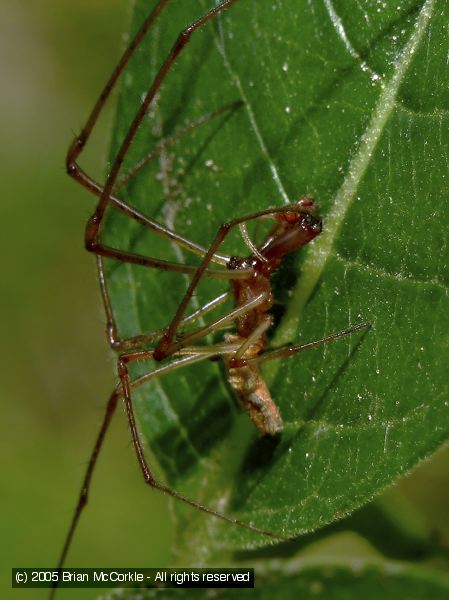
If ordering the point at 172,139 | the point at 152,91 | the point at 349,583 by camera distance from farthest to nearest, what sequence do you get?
the point at 172,139 → the point at 152,91 → the point at 349,583

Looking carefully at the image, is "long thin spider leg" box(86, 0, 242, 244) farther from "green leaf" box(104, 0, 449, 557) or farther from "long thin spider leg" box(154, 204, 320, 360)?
"long thin spider leg" box(154, 204, 320, 360)

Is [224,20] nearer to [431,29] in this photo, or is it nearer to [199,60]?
[199,60]

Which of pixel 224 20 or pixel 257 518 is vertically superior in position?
pixel 224 20

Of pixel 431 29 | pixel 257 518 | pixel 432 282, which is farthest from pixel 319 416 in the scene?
pixel 431 29

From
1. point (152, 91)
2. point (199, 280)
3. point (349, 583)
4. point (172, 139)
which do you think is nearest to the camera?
point (349, 583)

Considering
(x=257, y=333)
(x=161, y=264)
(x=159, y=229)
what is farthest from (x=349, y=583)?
(x=159, y=229)

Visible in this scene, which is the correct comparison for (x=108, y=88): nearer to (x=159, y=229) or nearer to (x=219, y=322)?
(x=159, y=229)

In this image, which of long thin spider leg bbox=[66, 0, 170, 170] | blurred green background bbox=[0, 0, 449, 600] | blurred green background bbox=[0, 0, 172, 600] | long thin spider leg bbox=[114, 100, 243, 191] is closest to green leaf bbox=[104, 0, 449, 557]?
long thin spider leg bbox=[114, 100, 243, 191]
